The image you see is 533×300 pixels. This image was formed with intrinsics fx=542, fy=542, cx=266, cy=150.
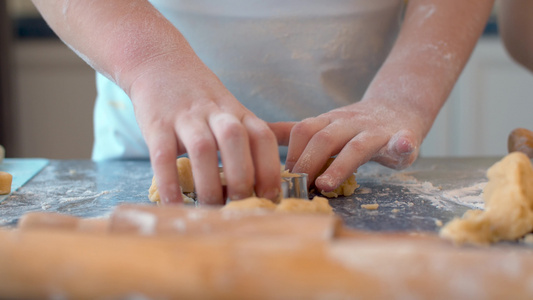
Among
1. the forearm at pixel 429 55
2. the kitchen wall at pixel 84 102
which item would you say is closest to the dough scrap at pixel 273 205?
the forearm at pixel 429 55

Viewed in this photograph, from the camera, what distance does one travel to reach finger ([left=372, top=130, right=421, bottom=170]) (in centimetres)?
110

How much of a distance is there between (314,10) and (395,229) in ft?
2.85

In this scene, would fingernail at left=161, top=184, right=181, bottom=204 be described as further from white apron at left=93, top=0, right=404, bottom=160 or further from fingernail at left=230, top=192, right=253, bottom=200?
white apron at left=93, top=0, right=404, bottom=160

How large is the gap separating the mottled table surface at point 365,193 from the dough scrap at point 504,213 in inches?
3.6

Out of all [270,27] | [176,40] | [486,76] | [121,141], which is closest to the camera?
[176,40]

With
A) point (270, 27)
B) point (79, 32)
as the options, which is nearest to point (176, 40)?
point (79, 32)

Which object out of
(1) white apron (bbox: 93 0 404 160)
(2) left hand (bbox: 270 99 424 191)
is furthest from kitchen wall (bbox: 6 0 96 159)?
(2) left hand (bbox: 270 99 424 191)

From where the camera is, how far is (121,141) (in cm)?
178

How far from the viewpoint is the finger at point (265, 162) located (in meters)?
0.87

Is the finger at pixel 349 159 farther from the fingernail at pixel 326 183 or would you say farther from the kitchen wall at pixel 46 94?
the kitchen wall at pixel 46 94

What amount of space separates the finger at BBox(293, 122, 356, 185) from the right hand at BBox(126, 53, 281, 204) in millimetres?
191

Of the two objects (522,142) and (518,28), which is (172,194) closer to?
(522,142)

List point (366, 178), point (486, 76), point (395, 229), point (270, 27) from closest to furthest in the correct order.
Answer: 1. point (395, 229)
2. point (366, 178)
3. point (270, 27)
4. point (486, 76)

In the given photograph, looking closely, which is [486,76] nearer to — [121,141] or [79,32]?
[121,141]
